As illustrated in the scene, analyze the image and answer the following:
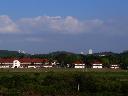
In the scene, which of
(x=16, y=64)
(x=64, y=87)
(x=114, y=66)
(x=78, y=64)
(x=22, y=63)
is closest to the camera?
(x=64, y=87)

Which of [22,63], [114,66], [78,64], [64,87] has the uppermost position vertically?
[22,63]

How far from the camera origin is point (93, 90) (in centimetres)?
4362

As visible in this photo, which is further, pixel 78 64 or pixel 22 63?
pixel 22 63

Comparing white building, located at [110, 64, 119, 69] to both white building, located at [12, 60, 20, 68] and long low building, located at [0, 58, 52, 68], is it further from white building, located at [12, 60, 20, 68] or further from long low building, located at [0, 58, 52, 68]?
white building, located at [12, 60, 20, 68]

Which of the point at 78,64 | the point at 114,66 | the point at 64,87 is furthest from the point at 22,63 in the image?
the point at 64,87

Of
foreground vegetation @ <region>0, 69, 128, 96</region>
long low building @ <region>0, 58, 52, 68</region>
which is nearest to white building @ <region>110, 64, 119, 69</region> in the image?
long low building @ <region>0, 58, 52, 68</region>

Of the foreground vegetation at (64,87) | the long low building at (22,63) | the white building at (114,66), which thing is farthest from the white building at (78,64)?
the foreground vegetation at (64,87)

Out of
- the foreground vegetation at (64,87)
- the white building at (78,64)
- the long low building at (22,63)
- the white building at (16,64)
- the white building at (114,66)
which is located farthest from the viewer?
the long low building at (22,63)

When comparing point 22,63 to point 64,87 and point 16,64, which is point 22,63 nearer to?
point 16,64

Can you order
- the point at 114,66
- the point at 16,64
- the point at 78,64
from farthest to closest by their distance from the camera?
the point at 16,64 → the point at 78,64 → the point at 114,66

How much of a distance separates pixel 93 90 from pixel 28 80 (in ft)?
37.8

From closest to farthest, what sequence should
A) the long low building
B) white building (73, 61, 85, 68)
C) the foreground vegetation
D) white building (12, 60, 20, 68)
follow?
the foreground vegetation, white building (73, 61, 85, 68), white building (12, 60, 20, 68), the long low building

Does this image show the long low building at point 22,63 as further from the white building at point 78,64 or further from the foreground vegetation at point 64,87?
the foreground vegetation at point 64,87

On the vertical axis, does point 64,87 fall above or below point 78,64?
below
